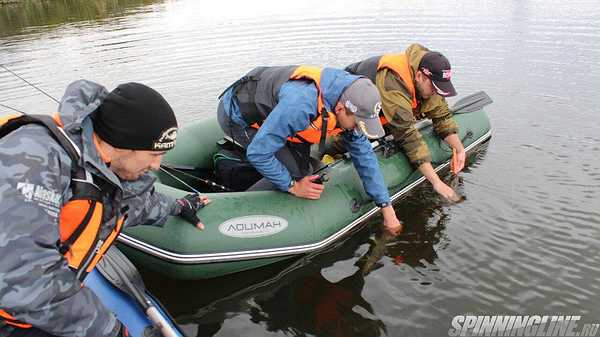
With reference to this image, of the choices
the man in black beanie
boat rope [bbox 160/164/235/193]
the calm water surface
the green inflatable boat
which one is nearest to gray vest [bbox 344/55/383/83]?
the green inflatable boat

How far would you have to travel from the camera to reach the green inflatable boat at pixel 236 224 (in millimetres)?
3633

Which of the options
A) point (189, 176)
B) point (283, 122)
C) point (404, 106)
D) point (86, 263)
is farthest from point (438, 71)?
point (86, 263)

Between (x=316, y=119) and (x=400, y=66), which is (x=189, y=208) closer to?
(x=316, y=119)

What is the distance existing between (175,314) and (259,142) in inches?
57.8

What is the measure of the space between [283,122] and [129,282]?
1541mm

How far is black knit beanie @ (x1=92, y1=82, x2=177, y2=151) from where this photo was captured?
188 cm

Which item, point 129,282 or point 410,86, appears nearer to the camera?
point 129,282

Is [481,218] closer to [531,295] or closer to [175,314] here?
[531,295]

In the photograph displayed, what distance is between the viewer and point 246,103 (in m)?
Answer: 3.99

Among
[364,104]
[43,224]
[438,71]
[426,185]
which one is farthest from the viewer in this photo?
[426,185]

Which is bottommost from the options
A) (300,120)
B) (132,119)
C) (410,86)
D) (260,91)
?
(410,86)

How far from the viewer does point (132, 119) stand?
188 cm

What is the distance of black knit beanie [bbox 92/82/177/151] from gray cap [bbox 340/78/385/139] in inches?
68.5

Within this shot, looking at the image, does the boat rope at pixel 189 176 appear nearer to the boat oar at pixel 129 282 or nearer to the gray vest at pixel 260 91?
the gray vest at pixel 260 91
